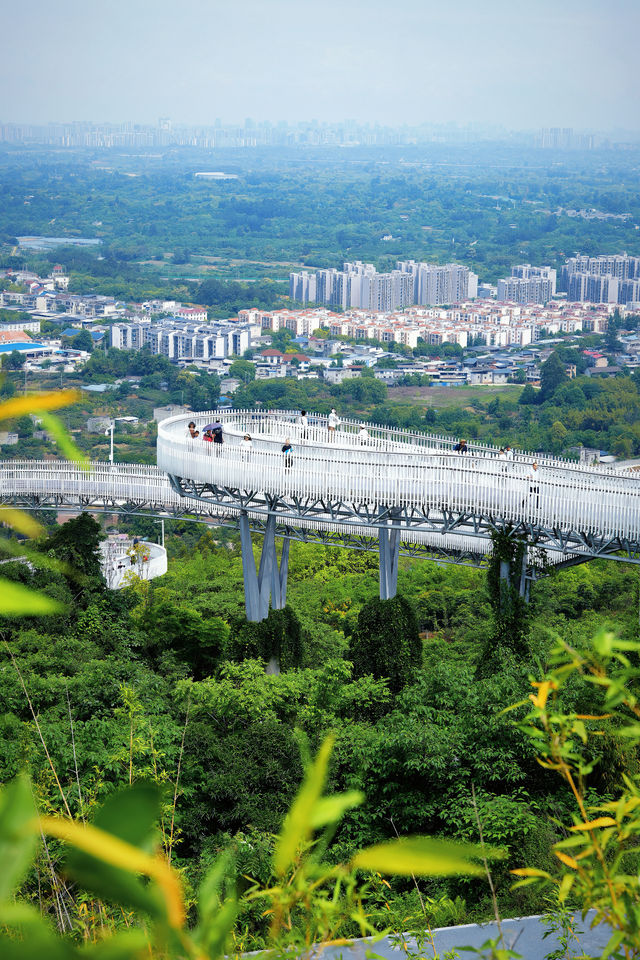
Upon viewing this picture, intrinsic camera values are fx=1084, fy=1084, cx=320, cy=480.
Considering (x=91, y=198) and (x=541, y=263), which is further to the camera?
(x=91, y=198)

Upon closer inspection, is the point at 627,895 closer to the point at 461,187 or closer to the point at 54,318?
the point at 54,318

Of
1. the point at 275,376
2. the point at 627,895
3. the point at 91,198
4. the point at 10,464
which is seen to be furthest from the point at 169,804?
the point at 91,198

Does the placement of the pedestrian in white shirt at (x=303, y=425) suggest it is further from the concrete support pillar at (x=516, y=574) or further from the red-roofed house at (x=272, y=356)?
the red-roofed house at (x=272, y=356)

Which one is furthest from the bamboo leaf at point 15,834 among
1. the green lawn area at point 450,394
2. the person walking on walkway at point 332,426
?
the green lawn area at point 450,394

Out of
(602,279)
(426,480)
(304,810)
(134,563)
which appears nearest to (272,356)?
(602,279)

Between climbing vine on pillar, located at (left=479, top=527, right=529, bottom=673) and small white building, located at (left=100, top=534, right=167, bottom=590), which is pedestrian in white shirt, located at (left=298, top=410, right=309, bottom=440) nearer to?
climbing vine on pillar, located at (left=479, top=527, right=529, bottom=673)

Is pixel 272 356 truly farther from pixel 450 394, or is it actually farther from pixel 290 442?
pixel 290 442

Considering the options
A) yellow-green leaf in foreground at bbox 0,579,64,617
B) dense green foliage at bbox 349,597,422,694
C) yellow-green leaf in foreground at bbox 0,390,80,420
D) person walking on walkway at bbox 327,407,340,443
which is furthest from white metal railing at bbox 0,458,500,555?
yellow-green leaf in foreground at bbox 0,579,64,617
